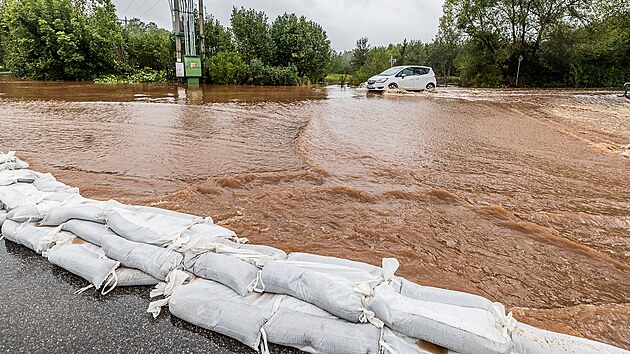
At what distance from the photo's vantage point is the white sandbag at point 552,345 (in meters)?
1.23

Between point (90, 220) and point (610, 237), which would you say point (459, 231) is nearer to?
point (610, 237)

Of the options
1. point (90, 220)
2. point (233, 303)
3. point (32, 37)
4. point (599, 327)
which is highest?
point (32, 37)

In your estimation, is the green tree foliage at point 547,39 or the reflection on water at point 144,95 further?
the green tree foliage at point 547,39

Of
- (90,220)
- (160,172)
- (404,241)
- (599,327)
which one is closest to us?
(599,327)

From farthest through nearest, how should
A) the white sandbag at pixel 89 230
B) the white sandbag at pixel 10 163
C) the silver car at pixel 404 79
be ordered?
the silver car at pixel 404 79, the white sandbag at pixel 10 163, the white sandbag at pixel 89 230

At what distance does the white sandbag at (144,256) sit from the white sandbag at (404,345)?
1.06 m

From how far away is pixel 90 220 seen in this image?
7.09 ft

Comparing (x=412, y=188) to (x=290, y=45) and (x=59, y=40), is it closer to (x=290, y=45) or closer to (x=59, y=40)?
(x=290, y=45)

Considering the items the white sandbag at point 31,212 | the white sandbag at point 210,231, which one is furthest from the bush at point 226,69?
the white sandbag at point 210,231

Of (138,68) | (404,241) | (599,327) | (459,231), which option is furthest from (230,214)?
(138,68)

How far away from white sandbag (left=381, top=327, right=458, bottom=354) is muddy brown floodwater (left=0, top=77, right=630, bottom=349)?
0.69 m

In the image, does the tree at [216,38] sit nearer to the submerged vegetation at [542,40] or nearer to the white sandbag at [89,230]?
the submerged vegetation at [542,40]

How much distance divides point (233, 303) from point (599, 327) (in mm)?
1681

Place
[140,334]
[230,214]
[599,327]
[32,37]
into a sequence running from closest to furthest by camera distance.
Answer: [140,334] → [599,327] → [230,214] → [32,37]
